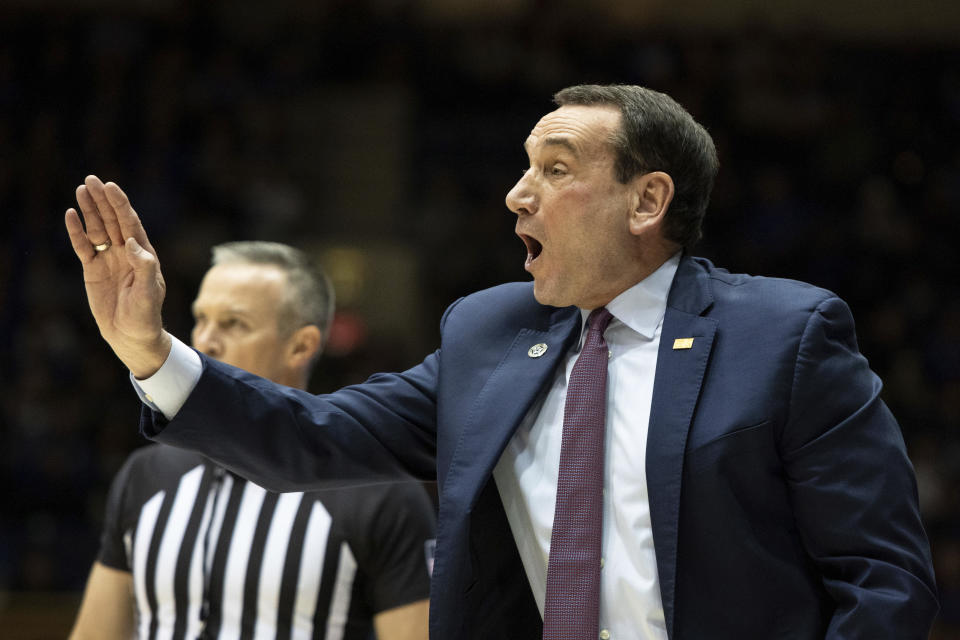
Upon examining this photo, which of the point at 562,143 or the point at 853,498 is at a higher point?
the point at 562,143

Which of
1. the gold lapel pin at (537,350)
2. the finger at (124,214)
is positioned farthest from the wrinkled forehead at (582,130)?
the finger at (124,214)

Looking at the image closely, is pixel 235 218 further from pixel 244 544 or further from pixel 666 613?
pixel 666 613

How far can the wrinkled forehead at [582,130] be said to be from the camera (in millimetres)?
2309

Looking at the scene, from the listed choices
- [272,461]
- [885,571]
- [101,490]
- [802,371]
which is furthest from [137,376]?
[101,490]

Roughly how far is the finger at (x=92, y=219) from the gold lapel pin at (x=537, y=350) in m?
0.83

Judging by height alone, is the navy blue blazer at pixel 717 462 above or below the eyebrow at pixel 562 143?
below

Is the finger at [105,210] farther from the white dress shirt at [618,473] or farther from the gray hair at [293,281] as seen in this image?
the gray hair at [293,281]

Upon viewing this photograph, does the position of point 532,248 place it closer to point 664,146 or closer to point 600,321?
point 600,321

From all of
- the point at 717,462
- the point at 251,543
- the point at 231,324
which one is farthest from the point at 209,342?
the point at 717,462

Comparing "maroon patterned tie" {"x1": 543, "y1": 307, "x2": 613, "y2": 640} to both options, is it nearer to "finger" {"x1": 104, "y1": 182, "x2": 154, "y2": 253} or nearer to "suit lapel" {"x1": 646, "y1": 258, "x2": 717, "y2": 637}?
"suit lapel" {"x1": 646, "y1": 258, "x2": 717, "y2": 637}

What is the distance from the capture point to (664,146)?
2338 mm

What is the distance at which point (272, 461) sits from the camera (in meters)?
2.23

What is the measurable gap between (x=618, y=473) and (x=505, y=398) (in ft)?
0.86

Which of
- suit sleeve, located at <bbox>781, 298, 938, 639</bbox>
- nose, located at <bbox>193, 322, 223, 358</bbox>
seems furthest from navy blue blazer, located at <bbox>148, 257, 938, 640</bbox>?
nose, located at <bbox>193, 322, 223, 358</bbox>
